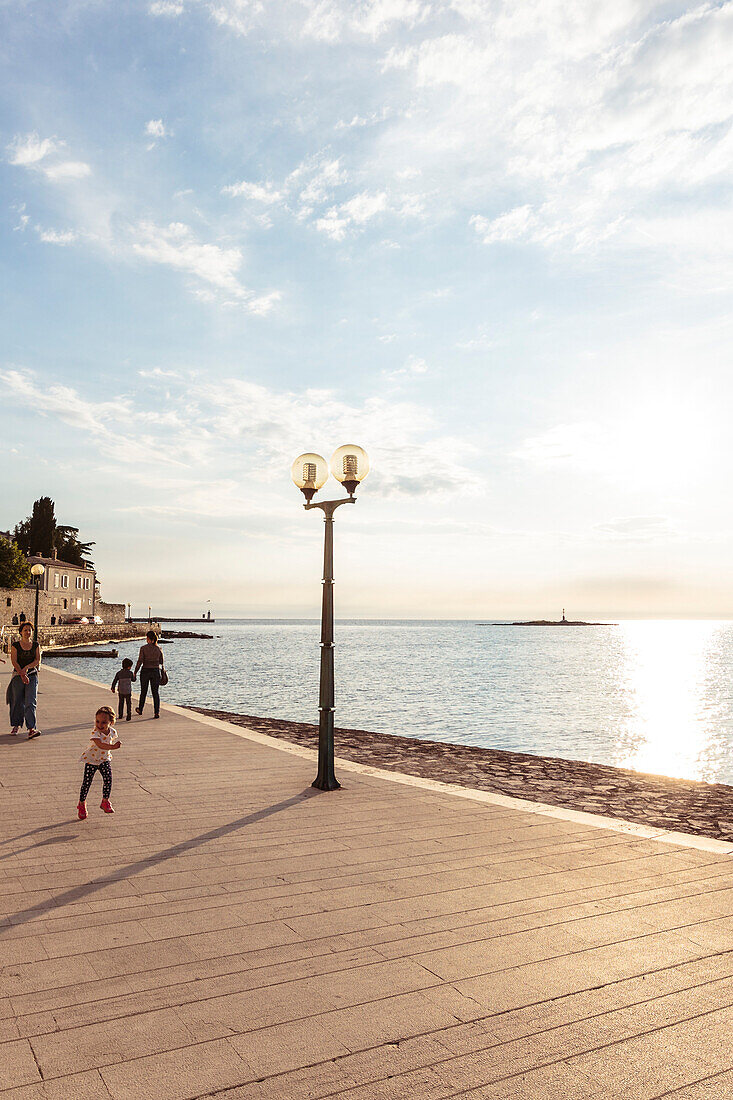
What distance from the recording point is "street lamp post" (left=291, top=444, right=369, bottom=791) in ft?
28.9

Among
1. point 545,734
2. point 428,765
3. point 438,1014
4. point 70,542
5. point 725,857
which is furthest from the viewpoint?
point 70,542

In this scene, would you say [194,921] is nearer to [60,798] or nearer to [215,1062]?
[215,1062]

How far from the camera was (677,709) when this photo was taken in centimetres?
4531

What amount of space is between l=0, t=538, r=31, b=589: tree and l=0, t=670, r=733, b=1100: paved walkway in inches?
3135

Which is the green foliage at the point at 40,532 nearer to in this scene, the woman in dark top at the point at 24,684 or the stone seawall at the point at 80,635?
the stone seawall at the point at 80,635

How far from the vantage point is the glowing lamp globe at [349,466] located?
9.20 m

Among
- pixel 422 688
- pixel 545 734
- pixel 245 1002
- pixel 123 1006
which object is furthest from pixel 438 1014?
pixel 422 688

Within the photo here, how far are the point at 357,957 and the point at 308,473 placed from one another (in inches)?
252

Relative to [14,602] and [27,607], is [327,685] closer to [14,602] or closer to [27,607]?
[14,602]

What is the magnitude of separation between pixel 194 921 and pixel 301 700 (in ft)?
108

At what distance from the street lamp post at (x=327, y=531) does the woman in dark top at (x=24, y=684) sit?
5996 mm

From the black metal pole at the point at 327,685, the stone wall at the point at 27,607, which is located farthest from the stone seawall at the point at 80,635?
the black metal pole at the point at 327,685

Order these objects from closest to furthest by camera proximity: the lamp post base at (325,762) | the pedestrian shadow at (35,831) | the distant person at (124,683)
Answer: the pedestrian shadow at (35,831) < the lamp post base at (325,762) < the distant person at (124,683)

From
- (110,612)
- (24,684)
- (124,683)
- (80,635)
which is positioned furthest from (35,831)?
(110,612)
